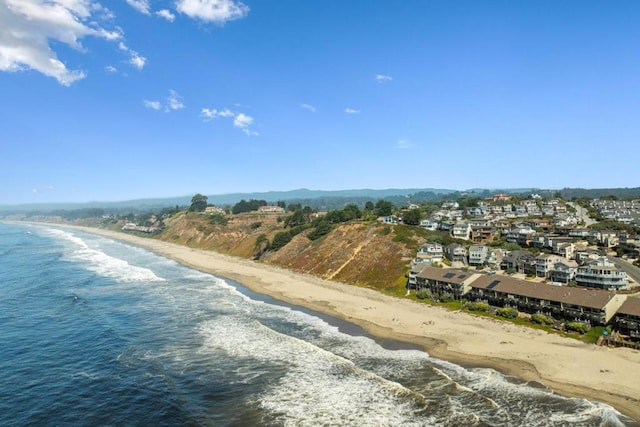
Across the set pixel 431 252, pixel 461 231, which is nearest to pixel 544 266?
pixel 431 252

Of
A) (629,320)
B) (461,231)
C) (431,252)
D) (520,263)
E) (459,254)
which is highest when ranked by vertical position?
(461,231)

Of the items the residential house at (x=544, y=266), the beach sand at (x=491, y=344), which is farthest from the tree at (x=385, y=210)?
the residential house at (x=544, y=266)

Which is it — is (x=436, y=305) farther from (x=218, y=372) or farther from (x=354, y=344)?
(x=218, y=372)

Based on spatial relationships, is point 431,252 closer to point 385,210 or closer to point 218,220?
point 385,210

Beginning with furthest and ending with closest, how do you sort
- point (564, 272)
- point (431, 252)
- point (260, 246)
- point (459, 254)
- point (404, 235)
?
point (260, 246) < point (404, 235) < point (459, 254) < point (431, 252) < point (564, 272)

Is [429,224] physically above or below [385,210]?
below

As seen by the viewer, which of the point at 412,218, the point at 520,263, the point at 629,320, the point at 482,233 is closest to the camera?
the point at 629,320

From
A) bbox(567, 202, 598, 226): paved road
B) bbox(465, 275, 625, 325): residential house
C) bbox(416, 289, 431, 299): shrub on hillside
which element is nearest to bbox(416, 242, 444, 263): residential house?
bbox(416, 289, 431, 299): shrub on hillside

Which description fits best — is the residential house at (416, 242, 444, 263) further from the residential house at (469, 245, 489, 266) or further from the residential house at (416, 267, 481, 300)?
the residential house at (416, 267, 481, 300)
